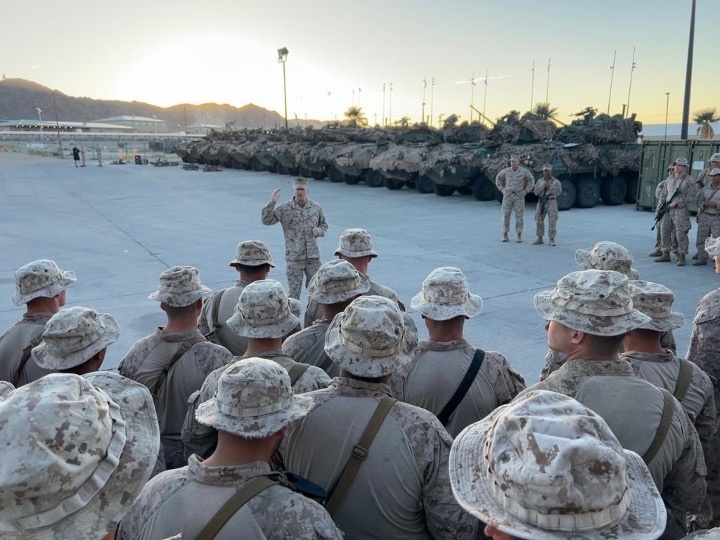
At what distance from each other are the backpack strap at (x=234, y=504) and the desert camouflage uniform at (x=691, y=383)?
168cm

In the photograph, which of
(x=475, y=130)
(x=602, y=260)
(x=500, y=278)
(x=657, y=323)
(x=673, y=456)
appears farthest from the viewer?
(x=475, y=130)

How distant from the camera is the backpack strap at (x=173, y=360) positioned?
3.01 meters

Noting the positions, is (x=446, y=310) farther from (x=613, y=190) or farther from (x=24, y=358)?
(x=613, y=190)

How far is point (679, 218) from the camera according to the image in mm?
9094

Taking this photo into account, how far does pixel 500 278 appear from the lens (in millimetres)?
8492

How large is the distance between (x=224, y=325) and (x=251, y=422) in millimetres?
2302

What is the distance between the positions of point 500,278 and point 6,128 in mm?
131075

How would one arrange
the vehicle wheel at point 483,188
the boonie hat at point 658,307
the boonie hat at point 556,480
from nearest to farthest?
1. the boonie hat at point 556,480
2. the boonie hat at point 658,307
3. the vehicle wheel at point 483,188

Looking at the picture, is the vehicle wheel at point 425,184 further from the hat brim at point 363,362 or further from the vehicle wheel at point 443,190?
the hat brim at point 363,362

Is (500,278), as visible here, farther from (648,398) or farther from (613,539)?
(613,539)

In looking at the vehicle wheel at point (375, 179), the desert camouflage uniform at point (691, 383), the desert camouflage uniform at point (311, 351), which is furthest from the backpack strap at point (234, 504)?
the vehicle wheel at point (375, 179)

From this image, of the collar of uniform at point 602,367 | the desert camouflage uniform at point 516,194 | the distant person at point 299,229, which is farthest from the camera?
the desert camouflage uniform at point 516,194

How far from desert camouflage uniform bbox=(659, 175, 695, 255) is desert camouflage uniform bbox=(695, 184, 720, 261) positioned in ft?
0.54

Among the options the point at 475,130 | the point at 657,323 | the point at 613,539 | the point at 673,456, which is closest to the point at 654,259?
the point at 657,323
